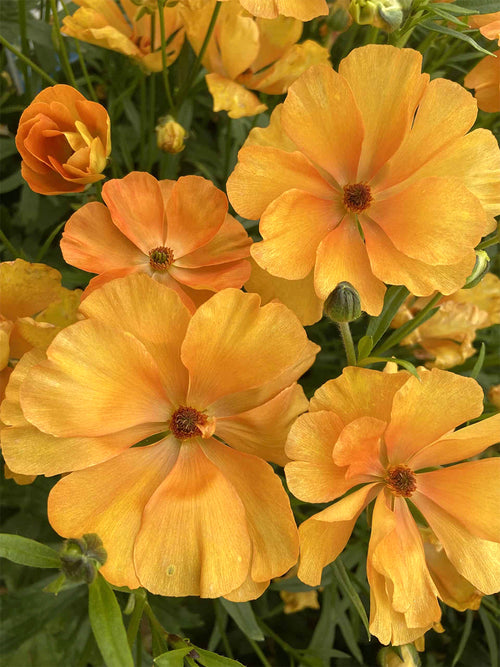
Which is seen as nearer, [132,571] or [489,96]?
[132,571]

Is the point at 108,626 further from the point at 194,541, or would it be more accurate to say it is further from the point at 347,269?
the point at 347,269

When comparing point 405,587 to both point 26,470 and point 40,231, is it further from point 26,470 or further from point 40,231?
point 40,231

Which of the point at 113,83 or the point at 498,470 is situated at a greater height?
the point at 113,83

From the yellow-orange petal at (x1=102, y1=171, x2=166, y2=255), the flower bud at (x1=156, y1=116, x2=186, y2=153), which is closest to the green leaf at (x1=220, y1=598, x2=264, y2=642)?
the yellow-orange petal at (x1=102, y1=171, x2=166, y2=255)

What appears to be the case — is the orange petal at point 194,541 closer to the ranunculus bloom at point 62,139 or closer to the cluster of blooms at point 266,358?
the cluster of blooms at point 266,358

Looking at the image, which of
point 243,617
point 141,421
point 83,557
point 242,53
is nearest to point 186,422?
point 141,421

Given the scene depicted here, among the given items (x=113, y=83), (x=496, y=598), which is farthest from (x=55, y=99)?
(x=496, y=598)

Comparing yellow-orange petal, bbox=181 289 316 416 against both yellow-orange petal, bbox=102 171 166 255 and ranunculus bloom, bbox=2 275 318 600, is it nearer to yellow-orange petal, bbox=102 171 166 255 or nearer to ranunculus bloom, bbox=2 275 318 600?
ranunculus bloom, bbox=2 275 318 600
